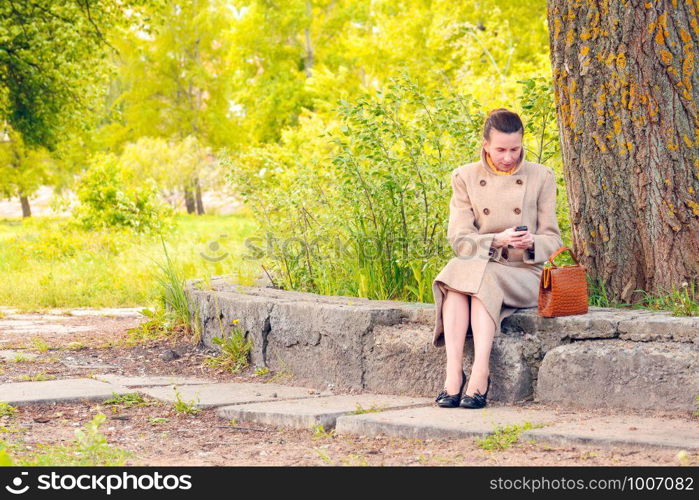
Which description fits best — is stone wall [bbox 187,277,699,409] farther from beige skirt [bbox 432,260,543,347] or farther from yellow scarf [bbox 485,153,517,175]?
yellow scarf [bbox 485,153,517,175]

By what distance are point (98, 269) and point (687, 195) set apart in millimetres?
8190

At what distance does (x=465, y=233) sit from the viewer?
469 cm

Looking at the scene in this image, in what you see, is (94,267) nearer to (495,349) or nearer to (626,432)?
(495,349)

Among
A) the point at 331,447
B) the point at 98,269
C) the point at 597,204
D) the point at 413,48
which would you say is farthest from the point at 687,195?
the point at 413,48

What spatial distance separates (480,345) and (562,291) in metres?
0.45

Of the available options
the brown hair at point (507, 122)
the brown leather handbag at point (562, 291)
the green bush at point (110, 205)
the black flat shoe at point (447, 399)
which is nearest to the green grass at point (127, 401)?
the black flat shoe at point (447, 399)

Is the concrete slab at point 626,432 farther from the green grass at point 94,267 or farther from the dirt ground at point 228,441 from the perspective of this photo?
the green grass at point 94,267

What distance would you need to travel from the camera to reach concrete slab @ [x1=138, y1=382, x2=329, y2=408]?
488 cm

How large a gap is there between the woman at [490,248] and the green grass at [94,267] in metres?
2.37

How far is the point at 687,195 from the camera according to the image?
15.1 ft

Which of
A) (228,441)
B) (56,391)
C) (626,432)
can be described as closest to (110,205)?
(56,391)

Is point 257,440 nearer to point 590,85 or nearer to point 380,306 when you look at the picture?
point 380,306

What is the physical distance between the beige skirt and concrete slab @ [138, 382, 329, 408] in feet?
3.03

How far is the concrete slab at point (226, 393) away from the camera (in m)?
4.88
